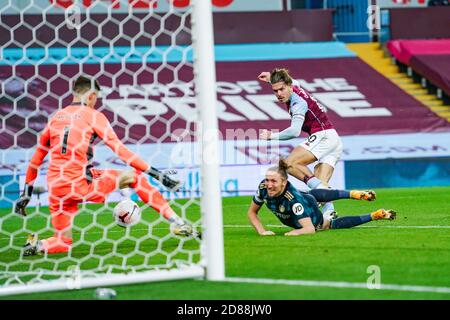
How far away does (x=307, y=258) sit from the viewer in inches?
257

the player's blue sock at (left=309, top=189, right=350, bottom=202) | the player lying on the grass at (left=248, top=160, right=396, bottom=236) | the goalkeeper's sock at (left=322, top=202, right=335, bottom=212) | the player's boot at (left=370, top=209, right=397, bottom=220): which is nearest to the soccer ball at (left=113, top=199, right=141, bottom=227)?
the player lying on the grass at (left=248, top=160, right=396, bottom=236)

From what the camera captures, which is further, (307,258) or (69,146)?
(69,146)

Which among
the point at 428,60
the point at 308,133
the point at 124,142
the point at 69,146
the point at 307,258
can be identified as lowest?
the point at 307,258

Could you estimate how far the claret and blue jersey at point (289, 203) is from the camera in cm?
809

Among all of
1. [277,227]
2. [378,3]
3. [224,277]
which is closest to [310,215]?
[277,227]

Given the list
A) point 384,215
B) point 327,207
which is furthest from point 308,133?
point 384,215

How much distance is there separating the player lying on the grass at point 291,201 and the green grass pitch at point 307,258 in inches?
5.5

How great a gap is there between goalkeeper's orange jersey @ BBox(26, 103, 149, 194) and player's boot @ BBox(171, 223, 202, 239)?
0.81 meters

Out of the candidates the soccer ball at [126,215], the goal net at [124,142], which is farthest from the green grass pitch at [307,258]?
the soccer ball at [126,215]

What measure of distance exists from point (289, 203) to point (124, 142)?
8206mm

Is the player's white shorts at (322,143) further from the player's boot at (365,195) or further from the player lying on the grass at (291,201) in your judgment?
the player's boot at (365,195)

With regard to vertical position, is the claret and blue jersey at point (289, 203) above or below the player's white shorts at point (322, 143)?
below

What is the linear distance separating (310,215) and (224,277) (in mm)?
2811

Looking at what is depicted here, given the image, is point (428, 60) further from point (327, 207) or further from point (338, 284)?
point (338, 284)
